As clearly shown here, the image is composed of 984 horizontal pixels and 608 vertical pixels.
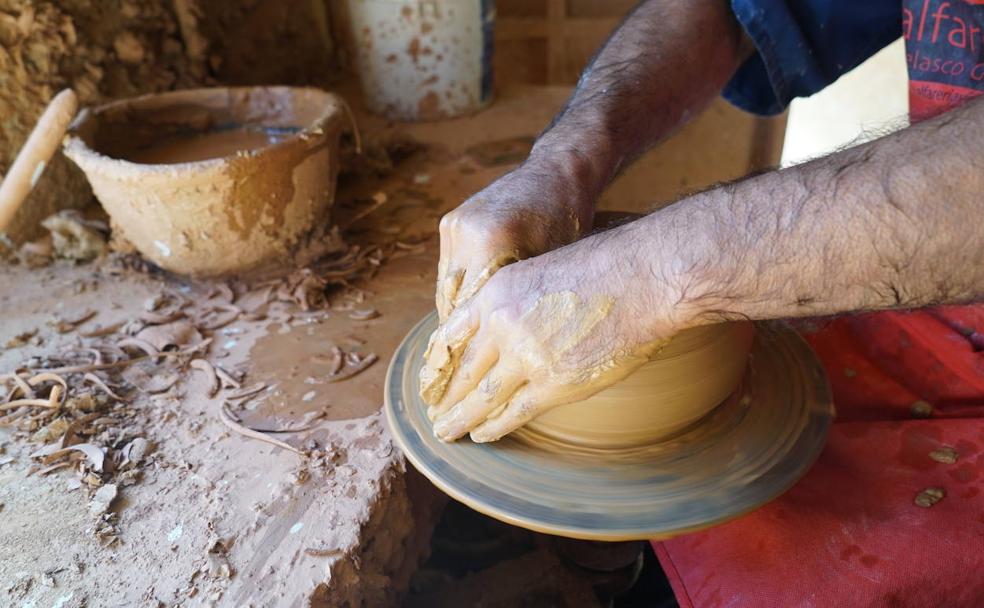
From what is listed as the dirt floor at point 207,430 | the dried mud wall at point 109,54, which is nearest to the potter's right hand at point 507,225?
the dirt floor at point 207,430

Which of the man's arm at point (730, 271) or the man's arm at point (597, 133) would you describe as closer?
the man's arm at point (730, 271)

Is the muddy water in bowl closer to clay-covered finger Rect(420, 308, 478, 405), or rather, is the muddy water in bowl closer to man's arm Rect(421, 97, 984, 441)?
clay-covered finger Rect(420, 308, 478, 405)

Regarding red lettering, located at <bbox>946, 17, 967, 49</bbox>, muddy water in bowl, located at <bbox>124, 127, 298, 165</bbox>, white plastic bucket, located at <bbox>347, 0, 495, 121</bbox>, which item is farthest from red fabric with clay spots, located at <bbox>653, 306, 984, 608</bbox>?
white plastic bucket, located at <bbox>347, 0, 495, 121</bbox>

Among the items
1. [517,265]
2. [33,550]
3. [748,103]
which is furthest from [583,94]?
[33,550]

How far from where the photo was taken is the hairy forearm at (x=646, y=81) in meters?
1.56

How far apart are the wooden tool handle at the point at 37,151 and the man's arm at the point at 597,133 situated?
3.85ft

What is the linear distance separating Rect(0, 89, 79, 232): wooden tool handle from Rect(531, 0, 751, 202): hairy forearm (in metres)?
1.23

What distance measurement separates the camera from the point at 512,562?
2041 millimetres

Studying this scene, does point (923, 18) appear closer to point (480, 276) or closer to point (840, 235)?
point (840, 235)

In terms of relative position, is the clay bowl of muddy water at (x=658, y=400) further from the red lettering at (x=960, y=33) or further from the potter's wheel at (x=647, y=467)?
the red lettering at (x=960, y=33)

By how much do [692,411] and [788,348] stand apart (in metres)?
0.35

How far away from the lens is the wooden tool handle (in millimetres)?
1811

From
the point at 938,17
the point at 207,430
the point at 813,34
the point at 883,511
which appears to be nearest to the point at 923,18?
the point at 938,17

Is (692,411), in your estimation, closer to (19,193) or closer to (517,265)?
(517,265)
